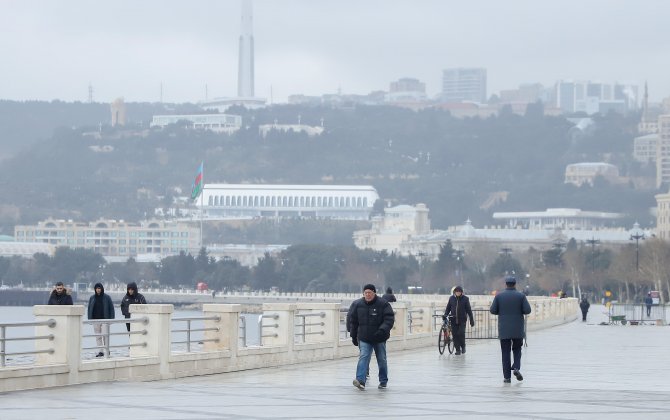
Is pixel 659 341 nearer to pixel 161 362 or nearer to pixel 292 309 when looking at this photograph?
pixel 292 309

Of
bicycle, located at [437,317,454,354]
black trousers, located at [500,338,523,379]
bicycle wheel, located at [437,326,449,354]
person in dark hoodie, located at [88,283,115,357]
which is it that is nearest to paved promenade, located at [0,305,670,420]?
black trousers, located at [500,338,523,379]

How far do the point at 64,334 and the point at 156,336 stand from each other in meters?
2.85

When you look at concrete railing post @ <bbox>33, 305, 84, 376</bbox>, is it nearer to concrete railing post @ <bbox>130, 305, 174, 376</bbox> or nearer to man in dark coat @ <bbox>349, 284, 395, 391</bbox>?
concrete railing post @ <bbox>130, 305, 174, 376</bbox>

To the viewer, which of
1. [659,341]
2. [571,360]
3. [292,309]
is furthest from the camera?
[659,341]

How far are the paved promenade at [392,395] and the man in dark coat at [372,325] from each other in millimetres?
478

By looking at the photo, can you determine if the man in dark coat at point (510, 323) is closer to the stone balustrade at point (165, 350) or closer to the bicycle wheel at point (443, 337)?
the stone balustrade at point (165, 350)

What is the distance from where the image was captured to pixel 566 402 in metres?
27.2

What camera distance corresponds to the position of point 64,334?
95.5ft

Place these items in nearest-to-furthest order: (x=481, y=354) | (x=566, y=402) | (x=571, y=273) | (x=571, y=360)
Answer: (x=566, y=402), (x=571, y=360), (x=481, y=354), (x=571, y=273)

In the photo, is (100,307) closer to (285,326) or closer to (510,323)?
(285,326)

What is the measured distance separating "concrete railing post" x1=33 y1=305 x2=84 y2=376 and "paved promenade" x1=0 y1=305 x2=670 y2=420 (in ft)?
1.59

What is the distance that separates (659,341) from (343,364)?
55.3ft

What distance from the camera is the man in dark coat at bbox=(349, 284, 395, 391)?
2992 centimetres

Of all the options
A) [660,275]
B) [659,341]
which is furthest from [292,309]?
[660,275]
